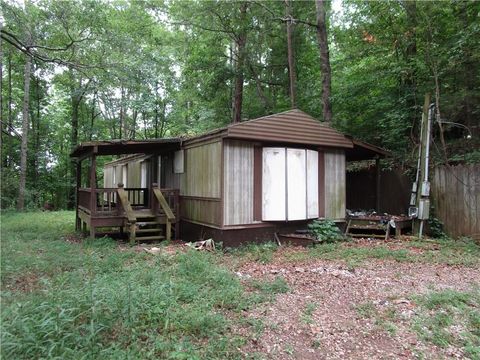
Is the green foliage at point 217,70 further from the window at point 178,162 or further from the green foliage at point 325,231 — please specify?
the green foliage at point 325,231

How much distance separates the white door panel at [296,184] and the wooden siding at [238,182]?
100 centimetres

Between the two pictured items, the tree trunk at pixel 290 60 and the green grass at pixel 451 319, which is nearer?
the green grass at pixel 451 319

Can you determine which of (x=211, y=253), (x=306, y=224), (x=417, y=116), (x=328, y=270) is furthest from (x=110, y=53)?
(x=417, y=116)

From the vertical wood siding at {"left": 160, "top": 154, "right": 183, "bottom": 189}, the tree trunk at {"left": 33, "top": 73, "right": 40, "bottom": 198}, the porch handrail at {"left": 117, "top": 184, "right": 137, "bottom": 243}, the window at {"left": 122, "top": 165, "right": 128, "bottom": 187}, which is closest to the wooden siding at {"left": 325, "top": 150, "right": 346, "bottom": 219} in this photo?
the vertical wood siding at {"left": 160, "top": 154, "right": 183, "bottom": 189}

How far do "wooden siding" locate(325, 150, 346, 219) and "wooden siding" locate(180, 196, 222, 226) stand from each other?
3.14 m

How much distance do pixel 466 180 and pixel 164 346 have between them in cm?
805

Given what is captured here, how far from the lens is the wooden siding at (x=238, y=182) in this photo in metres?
7.51

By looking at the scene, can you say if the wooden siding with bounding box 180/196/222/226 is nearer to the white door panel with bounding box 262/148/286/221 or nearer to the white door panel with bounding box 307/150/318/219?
the white door panel with bounding box 262/148/286/221

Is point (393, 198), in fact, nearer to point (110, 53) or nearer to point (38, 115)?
point (110, 53)

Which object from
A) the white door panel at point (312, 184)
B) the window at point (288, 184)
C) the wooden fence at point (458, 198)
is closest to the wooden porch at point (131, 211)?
the window at point (288, 184)

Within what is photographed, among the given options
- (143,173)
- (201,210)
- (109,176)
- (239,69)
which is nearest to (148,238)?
(201,210)

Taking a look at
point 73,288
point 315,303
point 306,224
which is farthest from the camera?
point 306,224

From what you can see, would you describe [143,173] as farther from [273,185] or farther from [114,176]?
[273,185]

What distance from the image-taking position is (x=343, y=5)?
44.2 feet
